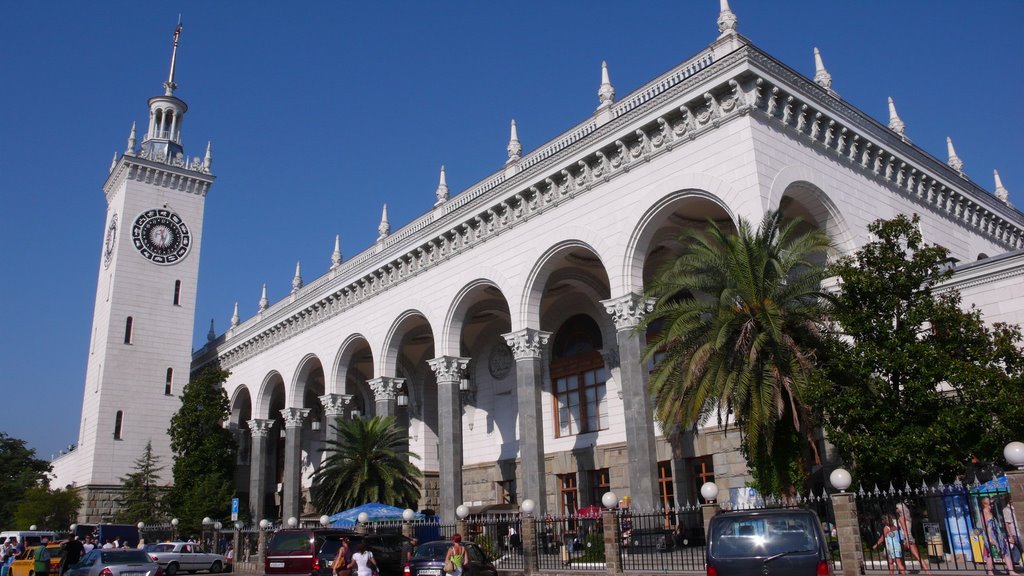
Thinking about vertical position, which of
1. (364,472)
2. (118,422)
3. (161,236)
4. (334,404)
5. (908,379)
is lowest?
(364,472)

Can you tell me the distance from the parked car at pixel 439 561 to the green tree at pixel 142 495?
88.6 ft

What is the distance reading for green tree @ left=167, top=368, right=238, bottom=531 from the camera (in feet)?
124

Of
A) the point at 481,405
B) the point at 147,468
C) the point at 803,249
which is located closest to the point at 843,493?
the point at 803,249

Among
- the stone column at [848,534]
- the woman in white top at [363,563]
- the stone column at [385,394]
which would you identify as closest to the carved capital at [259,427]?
the stone column at [385,394]

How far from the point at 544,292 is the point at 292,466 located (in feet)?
45.8

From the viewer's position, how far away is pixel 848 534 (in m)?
12.8

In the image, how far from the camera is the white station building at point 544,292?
66.4 ft

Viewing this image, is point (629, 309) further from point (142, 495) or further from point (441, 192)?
point (142, 495)

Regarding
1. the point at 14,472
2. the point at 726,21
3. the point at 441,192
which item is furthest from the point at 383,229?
the point at 14,472

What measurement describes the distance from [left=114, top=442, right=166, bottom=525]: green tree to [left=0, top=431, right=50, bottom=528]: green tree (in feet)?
66.9

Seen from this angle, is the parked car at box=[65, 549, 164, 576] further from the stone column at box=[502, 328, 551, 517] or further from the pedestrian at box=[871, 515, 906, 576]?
the pedestrian at box=[871, 515, 906, 576]

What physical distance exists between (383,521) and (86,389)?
91.5 ft

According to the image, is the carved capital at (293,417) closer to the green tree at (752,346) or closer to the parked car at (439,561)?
the parked car at (439,561)

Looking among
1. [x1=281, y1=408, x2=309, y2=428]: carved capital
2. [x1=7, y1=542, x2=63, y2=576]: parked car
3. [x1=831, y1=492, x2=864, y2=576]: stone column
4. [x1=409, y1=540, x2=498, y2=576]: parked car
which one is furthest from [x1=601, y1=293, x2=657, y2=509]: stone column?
[x1=281, y1=408, x2=309, y2=428]: carved capital
